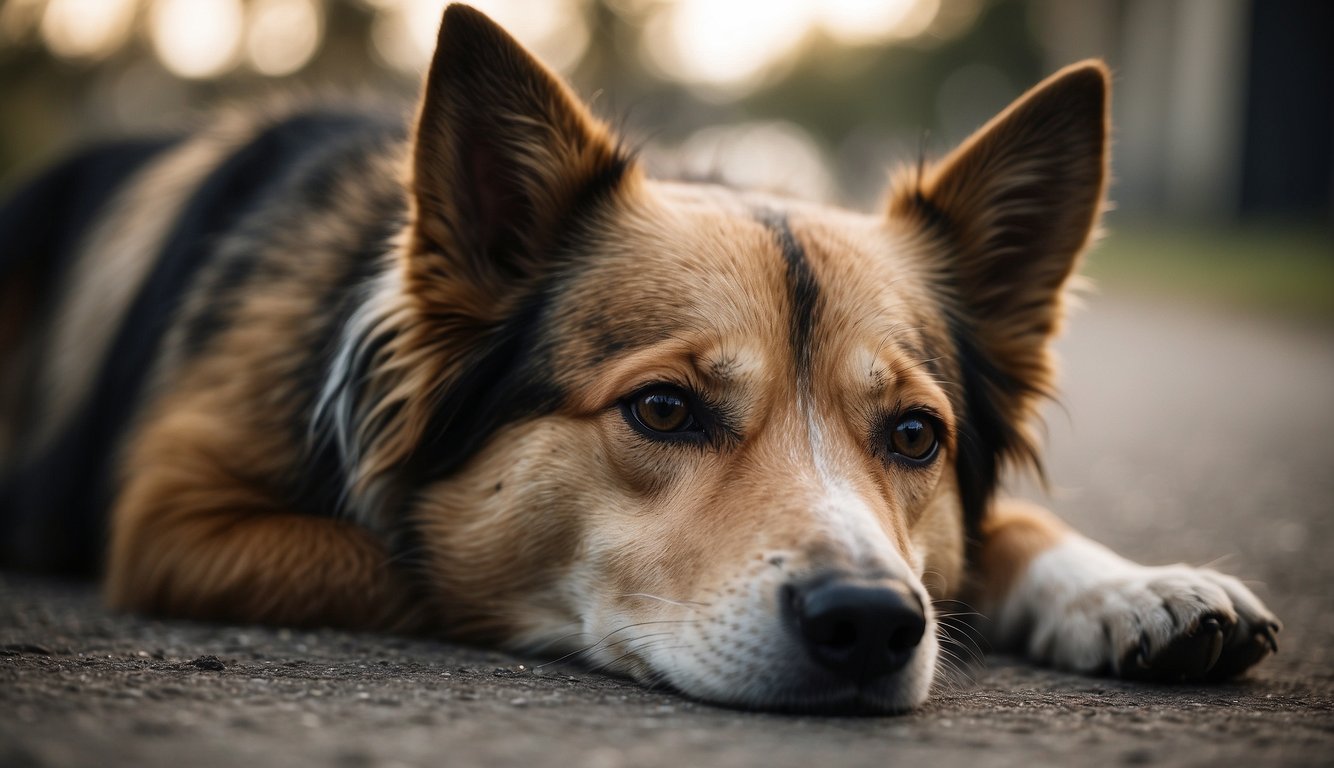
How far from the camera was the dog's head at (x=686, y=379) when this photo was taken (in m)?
2.83

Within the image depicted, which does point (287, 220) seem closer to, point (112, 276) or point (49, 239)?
point (112, 276)

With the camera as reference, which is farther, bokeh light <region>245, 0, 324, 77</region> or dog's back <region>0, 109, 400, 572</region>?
bokeh light <region>245, 0, 324, 77</region>

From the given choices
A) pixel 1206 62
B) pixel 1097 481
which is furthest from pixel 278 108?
pixel 1206 62

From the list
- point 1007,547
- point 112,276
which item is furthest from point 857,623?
point 112,276

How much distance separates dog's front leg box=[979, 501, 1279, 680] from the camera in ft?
10.2

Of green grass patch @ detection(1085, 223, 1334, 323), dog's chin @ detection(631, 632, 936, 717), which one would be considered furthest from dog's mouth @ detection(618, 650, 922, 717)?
green grass patch @ detection(1085, 223, 1334, 323)

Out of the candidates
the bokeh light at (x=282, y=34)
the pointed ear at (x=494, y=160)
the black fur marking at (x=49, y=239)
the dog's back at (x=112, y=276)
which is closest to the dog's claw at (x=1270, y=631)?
the pointed ear at (x=494, y=160)

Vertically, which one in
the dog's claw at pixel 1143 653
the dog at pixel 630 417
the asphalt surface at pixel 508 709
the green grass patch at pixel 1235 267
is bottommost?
the asphalt surface at pixel 508 709

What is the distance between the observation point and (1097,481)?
21.9 ft

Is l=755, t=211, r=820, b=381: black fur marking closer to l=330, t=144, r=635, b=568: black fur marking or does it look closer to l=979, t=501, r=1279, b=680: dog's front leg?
l=330, t=144, r=635, b=568: black fur marking

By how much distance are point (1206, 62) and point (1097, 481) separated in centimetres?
2383

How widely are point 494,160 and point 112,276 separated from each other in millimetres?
2666

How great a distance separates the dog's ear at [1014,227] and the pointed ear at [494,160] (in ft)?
3.79

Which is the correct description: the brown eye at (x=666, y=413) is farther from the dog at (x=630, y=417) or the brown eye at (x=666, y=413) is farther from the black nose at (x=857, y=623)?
the black nose at (x=857, y=623)
